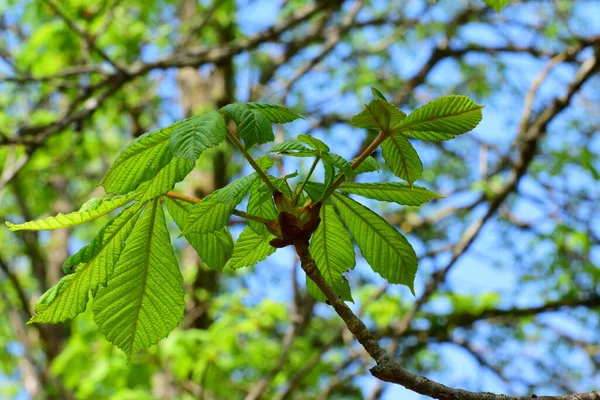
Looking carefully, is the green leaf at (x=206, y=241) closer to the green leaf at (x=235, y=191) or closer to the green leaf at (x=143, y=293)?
the green leaf at (x=143, y=293)

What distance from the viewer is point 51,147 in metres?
5.22

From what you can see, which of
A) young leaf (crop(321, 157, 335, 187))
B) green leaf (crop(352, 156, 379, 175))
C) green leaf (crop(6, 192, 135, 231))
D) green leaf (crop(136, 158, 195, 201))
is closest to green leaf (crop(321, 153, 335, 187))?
young leaf (crop(321, 157, 335, 187))

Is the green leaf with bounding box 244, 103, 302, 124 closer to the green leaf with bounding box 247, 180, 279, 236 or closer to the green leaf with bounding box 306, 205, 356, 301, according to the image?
the green leaf with bounding box 247, 180, 279, 236

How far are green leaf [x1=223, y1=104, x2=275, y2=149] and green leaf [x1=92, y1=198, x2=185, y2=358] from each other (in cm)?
Answer: 26

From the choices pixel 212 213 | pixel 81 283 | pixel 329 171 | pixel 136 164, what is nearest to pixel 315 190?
pixel 329 171

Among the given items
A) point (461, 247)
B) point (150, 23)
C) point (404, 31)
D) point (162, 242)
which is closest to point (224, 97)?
point (150, 23)

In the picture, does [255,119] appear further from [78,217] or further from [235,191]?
[78,217]

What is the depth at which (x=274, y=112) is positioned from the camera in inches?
45.4

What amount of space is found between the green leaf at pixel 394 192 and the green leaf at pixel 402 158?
69 millimetres

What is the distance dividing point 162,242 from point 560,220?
5.33 metres

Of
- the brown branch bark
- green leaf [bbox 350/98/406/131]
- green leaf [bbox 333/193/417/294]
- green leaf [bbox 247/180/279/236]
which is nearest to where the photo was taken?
the brown branch bark

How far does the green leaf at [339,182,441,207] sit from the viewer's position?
1.27 m

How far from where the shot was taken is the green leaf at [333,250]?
1326mm

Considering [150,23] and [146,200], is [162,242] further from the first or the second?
[150,23]
